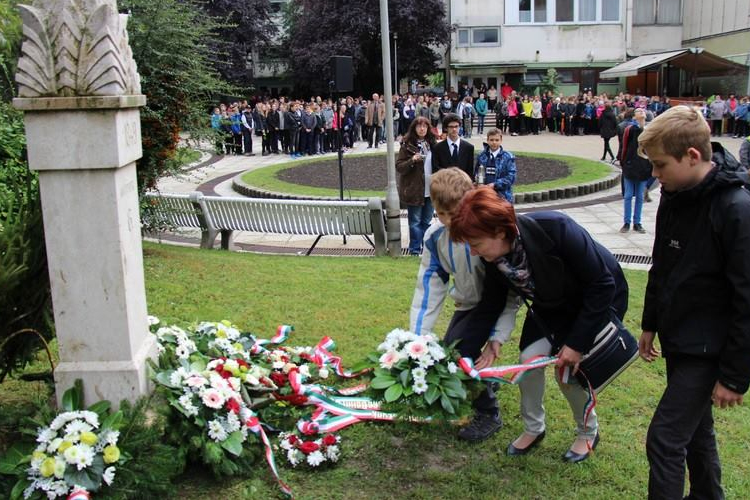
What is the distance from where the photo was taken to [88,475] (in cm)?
337

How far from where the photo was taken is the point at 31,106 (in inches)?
138

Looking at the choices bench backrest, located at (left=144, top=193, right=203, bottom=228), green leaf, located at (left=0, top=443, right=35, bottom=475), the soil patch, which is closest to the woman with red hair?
green leaf, located at (left=0, top=443, right=35, bottom=475)

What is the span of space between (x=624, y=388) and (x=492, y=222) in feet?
7.60

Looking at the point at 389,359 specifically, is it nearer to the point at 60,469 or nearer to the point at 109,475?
the point at 109,475

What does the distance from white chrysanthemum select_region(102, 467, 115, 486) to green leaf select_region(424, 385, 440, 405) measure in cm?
149

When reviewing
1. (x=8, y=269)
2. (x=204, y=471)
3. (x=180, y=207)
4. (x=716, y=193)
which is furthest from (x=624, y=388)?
(x=180, y=207)

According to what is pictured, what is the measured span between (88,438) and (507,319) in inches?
85.8

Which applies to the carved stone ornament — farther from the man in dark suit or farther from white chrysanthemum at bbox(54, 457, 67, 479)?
the man in dark suit

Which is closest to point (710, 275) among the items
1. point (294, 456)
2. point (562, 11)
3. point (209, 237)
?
point (294, 456)

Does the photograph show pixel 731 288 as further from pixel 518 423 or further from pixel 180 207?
pixel 180 207

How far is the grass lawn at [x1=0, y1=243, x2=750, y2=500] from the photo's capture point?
384cm

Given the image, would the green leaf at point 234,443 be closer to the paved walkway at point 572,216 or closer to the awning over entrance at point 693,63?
the paved walkway at point 572,216

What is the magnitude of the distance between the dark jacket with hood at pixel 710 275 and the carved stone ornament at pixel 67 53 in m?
2.65

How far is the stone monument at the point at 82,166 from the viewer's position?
3.55 metres
